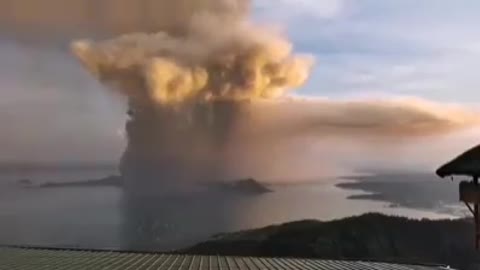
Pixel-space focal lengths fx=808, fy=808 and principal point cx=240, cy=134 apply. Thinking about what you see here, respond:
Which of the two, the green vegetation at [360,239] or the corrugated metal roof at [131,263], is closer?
the corrugated metal roof at [131,263]

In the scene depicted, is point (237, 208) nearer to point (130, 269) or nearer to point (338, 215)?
point (338, 215)

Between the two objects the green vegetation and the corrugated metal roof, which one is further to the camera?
the green vegetation

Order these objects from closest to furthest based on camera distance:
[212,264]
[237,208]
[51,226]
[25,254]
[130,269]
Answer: [130,269] < [212,264] < [25,254] < [51,226] < [237,208]

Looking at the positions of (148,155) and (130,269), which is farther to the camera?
(148,155)

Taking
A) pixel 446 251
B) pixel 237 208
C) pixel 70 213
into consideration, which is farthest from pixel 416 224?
pixel 70 213

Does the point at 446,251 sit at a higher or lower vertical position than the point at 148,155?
lower

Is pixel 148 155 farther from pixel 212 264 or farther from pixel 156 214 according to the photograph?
pixel 212 264

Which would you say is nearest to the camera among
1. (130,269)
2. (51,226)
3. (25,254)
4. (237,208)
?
(130,269)

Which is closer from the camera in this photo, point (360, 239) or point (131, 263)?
point (131, 263)

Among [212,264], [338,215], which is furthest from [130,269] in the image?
[338,215]

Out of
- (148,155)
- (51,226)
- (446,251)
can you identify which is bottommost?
(446,251)
